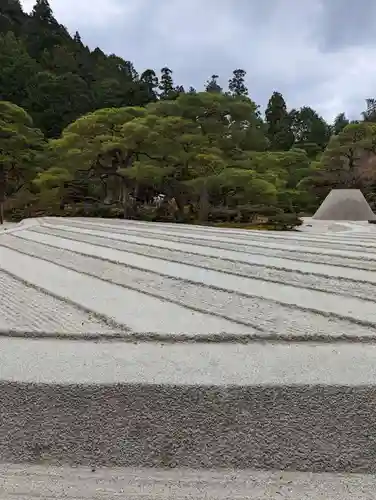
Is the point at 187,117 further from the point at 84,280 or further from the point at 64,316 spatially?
the point at 64,316

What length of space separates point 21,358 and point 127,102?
18480 millimetres

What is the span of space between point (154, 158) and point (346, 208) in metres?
4.82

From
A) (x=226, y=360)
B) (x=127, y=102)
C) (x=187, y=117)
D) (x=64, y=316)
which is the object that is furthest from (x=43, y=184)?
(x=226, y=360)

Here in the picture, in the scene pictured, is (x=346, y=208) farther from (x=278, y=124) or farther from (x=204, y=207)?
(x=278, y=124)

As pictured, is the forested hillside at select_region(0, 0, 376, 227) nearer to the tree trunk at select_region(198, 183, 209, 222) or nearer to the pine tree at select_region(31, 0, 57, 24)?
the tree trunk at select_region(198, 183, 209, 222)

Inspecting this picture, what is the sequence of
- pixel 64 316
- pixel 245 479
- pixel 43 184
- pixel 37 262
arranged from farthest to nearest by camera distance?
pixel 43 184 → pixel 37 262 → pixel 64 316 → pixel 245 479

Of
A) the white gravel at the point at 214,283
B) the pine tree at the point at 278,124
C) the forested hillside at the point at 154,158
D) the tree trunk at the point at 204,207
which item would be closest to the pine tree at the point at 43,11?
the forested hillside at the point at 154,158

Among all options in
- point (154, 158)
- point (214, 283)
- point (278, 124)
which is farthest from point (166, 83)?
point (214, 283)

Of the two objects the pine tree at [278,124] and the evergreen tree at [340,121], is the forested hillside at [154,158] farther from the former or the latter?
the evergreen tree at [340,121]

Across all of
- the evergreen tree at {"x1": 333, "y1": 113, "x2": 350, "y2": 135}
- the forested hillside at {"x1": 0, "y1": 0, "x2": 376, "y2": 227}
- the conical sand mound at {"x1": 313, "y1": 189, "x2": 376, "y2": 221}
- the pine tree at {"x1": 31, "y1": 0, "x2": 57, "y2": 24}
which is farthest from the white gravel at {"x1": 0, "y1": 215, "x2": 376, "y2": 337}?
the pine tree at {"x1": 31, "y1": 0, "x2": 57, "y2": 24}

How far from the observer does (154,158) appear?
35.3ft

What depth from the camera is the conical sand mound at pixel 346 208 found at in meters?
11.4

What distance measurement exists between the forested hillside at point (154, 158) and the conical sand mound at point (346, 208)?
1020 millimetres

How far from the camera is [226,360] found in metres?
1.47
